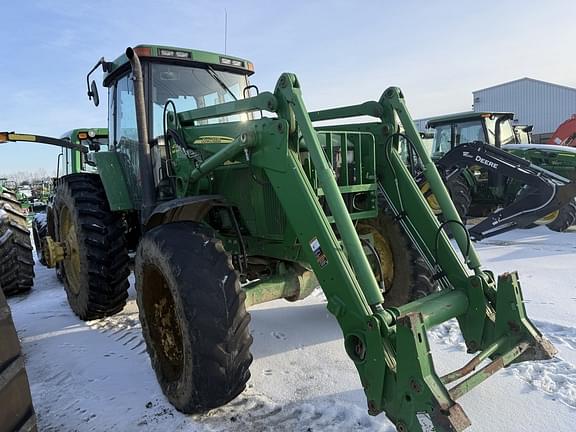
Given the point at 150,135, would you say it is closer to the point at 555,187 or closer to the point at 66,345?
the point at 66,345

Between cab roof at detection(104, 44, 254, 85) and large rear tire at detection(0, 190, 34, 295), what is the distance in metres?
2.69

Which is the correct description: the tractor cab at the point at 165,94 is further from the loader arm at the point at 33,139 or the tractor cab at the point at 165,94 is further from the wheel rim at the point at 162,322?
the loader arm at the point at 33,139

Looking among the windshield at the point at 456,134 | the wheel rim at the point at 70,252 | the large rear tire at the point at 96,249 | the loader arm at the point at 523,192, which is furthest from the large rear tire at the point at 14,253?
the windshield at the point at 456,134

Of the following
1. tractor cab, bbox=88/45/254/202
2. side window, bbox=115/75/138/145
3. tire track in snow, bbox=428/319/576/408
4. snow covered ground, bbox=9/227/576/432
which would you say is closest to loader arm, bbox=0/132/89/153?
tractor cab, bbox=88/45/254/202

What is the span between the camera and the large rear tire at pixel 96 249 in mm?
4266

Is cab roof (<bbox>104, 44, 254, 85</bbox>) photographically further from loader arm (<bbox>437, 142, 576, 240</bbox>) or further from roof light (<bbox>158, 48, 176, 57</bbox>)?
loader arm (<bbox>437, 142, 576, 240</bbox>)

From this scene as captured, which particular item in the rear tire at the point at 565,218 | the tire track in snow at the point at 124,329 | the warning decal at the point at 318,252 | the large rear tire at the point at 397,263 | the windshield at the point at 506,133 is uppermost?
the windshield at the point at 506,133

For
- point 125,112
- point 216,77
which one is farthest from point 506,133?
point 125,112

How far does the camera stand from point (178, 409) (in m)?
2.86

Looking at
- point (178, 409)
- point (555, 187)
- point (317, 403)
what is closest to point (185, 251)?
point (178, 409)

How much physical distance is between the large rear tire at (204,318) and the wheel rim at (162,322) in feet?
0.69

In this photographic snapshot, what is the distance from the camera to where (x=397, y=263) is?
3916 millimetres

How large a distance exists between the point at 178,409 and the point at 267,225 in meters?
1.40

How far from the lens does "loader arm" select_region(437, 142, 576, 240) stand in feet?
23.0
